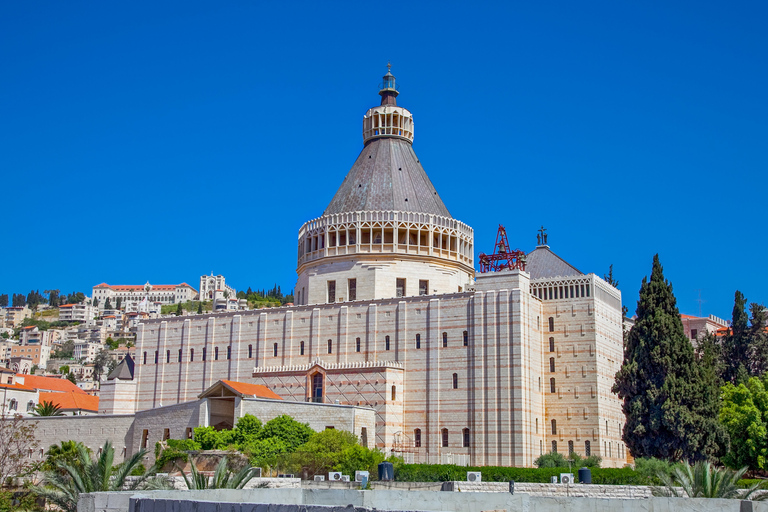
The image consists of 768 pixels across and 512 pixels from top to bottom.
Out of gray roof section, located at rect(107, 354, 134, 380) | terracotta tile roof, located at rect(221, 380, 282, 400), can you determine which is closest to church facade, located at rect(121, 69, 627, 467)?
gray roof section, located at rect(107, 354, 134, 380)

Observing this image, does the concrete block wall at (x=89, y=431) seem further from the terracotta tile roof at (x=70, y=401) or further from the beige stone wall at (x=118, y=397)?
the terracotta tile roof at (x=70, y=401)

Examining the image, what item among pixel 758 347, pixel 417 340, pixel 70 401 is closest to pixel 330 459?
pixel 417 340

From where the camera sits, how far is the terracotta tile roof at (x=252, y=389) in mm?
53344

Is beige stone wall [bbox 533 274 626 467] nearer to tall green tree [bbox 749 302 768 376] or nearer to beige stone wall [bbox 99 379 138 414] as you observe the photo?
tall green tree [bbox 749 302 768 376]

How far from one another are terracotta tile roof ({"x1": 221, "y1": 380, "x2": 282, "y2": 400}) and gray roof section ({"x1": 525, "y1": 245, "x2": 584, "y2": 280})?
67.4 feet

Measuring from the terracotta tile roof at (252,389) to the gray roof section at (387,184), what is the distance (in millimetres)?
15871

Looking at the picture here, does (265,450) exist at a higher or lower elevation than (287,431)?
lower

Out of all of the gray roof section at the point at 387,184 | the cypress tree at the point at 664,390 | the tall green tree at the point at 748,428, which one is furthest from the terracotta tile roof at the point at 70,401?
the tall green tree at the point at 748,428

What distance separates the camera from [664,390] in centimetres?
4869

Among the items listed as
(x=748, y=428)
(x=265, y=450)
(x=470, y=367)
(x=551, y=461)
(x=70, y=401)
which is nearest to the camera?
(x=265, y=450)

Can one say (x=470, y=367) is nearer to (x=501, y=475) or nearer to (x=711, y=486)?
(x=501, y=475)

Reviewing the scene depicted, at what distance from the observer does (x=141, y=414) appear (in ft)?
187

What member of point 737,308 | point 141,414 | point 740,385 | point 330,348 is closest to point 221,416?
point 141,414

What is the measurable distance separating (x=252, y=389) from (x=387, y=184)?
2039cm
